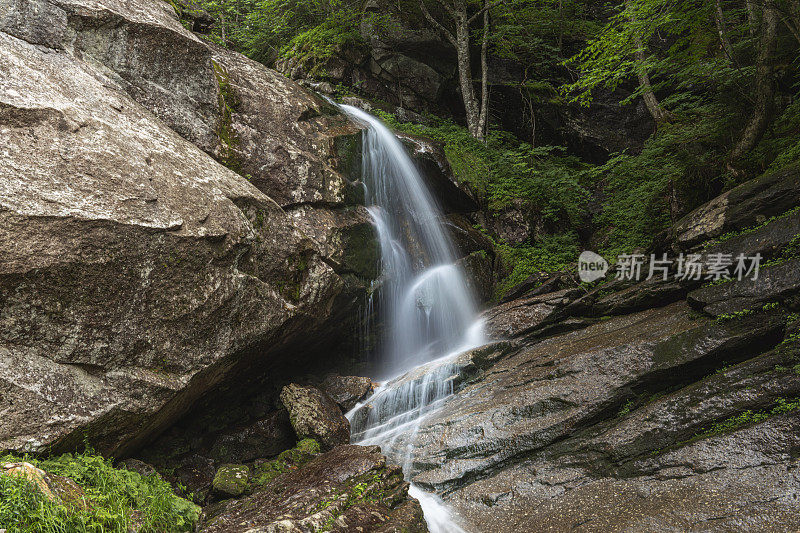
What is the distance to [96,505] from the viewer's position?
3.32 m

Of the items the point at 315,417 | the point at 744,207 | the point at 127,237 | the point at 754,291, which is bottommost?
the point at 315,417

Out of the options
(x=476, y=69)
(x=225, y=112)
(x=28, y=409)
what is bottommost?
(x=28, y=409)

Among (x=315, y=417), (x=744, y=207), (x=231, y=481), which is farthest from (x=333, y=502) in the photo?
(x=744, y=207)

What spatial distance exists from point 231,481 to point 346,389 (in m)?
3.05

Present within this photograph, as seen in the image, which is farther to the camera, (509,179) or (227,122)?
(509,179)

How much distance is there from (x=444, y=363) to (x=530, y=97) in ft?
40.3

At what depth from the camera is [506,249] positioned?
1227 centimetres

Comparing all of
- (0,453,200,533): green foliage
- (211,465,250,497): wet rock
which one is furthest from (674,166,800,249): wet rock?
(0,453,200,533): green foliage

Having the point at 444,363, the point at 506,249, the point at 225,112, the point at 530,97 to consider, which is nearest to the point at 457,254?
the point at 506,249

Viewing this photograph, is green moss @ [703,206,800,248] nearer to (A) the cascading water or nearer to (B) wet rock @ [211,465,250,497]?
(A) the cascading water

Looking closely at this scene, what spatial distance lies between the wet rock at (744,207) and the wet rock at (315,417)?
6.54 metres

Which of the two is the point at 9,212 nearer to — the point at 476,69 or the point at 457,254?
the point at 457,254

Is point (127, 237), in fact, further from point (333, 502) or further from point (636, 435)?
point (636, 435)

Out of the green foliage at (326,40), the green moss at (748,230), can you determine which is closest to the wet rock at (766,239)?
the green moss at (748,230)
